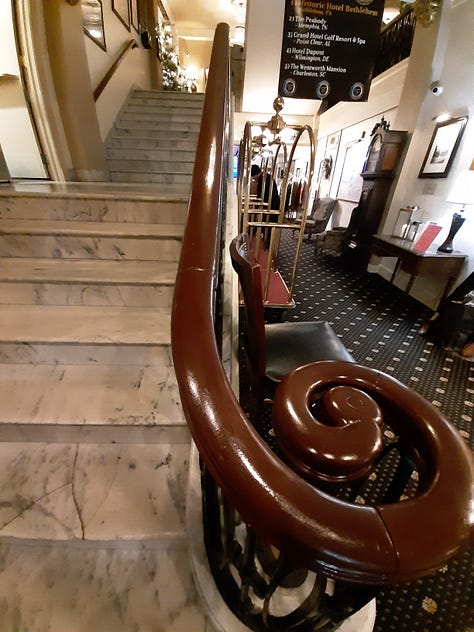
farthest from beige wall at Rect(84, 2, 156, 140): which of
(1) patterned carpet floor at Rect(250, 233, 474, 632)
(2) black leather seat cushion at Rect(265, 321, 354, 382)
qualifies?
(2) black leather seat cushion at Rect(265, 321, 354, 382)

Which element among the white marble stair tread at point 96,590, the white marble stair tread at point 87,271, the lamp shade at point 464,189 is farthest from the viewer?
the lamp shade at point 464,189

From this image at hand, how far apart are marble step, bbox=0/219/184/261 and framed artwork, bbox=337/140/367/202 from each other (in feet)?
15.0

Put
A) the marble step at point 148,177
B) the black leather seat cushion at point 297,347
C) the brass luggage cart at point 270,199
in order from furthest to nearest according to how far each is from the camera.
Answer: the marble step at point 148,177, the brass luggage cart at point 270,199, the black leather seat cushion at point 297,347

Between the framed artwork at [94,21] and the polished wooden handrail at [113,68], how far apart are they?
226 mm

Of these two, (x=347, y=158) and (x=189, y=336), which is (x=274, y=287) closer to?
(x=189, y=336)

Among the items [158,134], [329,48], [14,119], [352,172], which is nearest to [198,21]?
[352,172]

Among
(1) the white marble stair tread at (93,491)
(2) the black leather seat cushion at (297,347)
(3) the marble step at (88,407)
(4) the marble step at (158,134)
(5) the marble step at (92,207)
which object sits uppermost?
(4) the marble step at (158,134)

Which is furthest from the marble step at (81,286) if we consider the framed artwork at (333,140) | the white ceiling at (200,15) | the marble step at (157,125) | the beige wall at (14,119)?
the white ceiling at (200,15)

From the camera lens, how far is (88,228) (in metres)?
1.65

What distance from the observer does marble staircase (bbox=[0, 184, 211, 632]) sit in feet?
2.57

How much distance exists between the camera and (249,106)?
4.16 meters

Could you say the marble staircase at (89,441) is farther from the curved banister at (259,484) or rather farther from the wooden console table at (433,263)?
the wooden console table at (433,263)

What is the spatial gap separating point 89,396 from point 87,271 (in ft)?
2.39

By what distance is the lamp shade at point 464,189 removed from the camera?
8.34 ft
